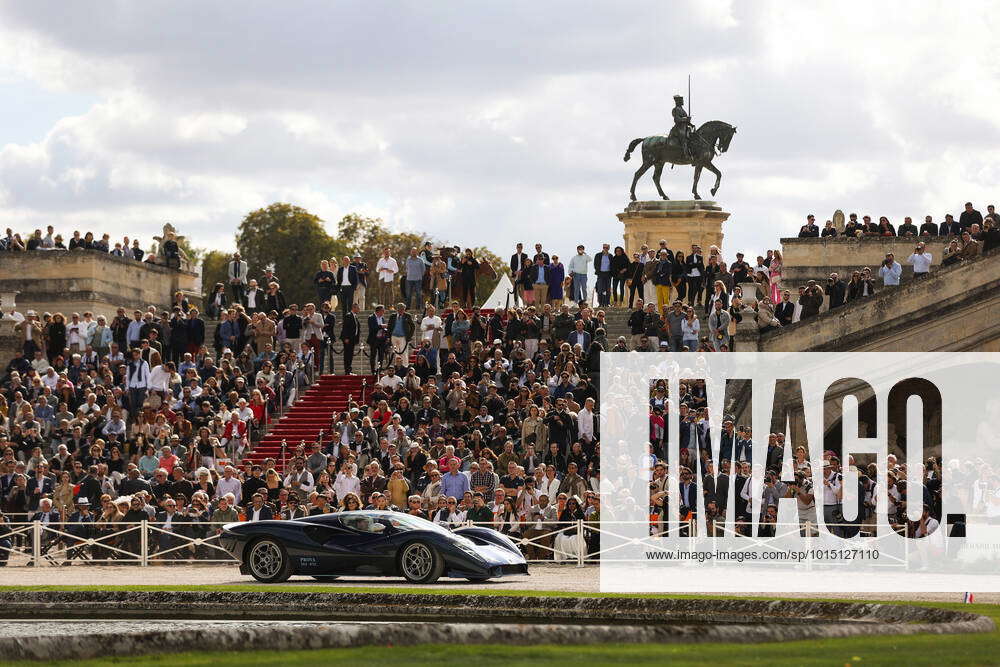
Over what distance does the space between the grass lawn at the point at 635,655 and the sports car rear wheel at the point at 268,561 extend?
38.1ft

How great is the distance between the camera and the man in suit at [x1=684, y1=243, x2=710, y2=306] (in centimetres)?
4391

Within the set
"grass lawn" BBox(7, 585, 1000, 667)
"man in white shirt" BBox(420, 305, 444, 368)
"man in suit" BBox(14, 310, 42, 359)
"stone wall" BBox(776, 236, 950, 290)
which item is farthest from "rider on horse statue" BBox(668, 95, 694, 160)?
"grass lawn" BBox(7, 585, 1000, 667)

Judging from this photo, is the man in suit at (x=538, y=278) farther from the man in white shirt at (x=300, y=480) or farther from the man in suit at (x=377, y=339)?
the man in white shirt at (x=300, y=480)

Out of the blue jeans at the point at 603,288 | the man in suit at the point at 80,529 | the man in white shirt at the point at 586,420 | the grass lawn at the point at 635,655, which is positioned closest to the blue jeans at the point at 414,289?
the blue jeans at the point at 603,288

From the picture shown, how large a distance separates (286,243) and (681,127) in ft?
147

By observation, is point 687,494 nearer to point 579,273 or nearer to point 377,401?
point 377,401

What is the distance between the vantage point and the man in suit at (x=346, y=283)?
46469 mm

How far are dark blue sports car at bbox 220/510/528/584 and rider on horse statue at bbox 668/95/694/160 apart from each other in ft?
83.4

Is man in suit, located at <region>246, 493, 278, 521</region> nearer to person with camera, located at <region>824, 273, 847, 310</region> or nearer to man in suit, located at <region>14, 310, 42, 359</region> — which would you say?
man in suit, located at <region>14, 310, 42, 359</region>

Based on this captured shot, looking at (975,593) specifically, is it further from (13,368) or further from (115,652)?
(13,368)

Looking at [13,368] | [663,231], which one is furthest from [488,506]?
[663,231]

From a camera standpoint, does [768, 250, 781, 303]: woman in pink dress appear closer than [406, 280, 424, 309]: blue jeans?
Yes

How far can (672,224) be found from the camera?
2083 inches

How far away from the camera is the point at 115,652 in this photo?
17.4 meters
